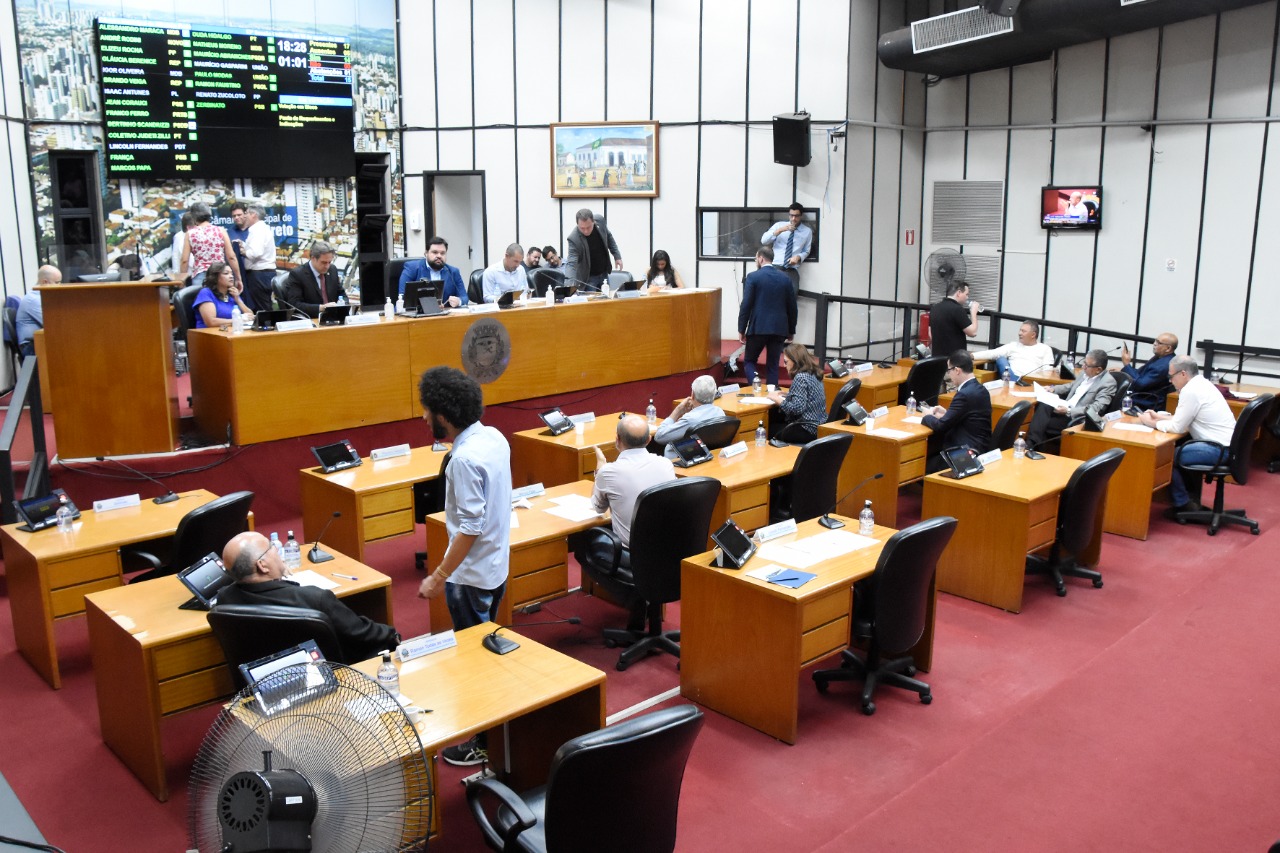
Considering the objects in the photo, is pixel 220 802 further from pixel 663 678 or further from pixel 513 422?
pixel 513 422

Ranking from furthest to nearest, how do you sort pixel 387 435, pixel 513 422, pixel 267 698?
1. pixel 513 422
2. pixel 387 435
3. pixel 267 698

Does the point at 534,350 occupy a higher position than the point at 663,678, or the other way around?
the point at 534,350

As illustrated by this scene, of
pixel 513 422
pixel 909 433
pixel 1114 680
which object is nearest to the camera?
pixel 1114 680

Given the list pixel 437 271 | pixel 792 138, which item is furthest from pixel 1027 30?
pixel 437 271

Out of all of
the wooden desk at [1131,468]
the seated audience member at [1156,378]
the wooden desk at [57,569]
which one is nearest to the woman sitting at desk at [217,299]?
the wooden desk at [57,569]

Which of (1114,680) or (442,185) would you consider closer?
(1114,680)

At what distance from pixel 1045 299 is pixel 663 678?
351 inches

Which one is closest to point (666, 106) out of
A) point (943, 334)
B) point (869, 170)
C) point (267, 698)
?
point (869, 170)

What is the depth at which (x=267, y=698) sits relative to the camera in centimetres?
261

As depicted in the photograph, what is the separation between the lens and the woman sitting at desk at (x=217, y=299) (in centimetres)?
755

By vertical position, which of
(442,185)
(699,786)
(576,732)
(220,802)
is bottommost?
(699,786)

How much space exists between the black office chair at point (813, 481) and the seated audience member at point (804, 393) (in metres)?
0.83

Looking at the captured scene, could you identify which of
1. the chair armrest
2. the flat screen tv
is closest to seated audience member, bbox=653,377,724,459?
the chair armrest

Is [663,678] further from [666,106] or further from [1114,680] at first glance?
[666,106]
